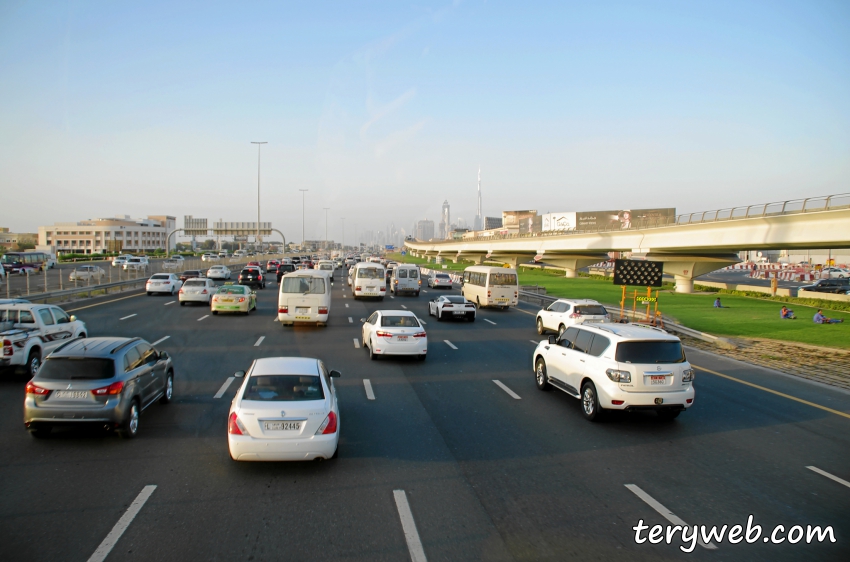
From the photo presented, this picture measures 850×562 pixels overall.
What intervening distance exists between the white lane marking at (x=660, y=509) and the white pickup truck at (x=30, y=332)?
12.7 metres

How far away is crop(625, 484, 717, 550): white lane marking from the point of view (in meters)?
6.32

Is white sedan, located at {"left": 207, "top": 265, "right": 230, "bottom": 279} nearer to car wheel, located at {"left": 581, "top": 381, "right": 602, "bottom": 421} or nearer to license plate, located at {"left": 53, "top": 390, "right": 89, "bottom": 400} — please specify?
license plate, located at {"left": 53, "top": 390, "right": 89, "bottom": 400}

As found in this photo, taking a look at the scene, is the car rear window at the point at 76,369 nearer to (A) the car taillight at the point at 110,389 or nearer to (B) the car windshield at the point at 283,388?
(A) the car taillight at the point at 110,389

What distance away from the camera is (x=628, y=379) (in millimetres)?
10148

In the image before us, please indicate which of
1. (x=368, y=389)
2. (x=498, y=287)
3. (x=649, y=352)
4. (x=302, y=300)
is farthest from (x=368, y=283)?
(x=649, y=352)

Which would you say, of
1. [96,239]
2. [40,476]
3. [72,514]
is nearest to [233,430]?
[72,514]

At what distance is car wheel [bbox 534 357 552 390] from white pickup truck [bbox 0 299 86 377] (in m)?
11.7

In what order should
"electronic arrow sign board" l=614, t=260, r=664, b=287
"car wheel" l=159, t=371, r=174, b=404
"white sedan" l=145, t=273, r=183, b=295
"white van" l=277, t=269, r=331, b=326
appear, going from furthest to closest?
1. "white sedan" l=145, t=273, r=183, b=295
2. "electronic arrow sign board" l=614, t=260, r=664, b=287
3. "white van" l=277, t=269, r=331, b=326
4. "car wheel" l=159, t=371, r=174, b=404

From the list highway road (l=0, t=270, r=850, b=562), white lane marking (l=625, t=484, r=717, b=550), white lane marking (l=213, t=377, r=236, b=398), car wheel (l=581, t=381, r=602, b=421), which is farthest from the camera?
white lane marking (l=213, t=377, r=236, b=398)

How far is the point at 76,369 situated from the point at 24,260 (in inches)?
2477

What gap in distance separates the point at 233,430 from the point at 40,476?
2738 millimetres

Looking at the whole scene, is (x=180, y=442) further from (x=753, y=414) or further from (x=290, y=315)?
(x=290, y=315)

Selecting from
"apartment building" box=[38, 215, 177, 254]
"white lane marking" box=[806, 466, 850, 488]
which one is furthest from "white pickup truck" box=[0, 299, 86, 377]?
"apartment building" box=[38, 215, 177, 254]

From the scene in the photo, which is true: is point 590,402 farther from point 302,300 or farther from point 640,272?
point 640,272
